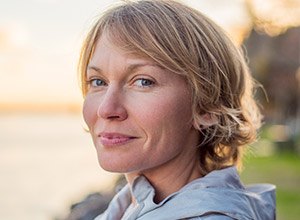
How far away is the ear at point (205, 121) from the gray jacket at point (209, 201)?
0.15 m

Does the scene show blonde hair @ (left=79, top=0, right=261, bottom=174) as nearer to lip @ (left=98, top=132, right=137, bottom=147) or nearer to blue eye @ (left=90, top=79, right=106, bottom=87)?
blue eye @ (left=90, top=79, right=106, bottom=87)

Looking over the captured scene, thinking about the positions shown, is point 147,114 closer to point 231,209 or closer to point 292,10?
point 231,209

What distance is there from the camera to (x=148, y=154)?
2162 millimetres

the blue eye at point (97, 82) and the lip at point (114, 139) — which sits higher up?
the blue eye at point (97, 82)

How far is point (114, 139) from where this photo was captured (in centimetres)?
215

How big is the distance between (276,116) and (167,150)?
41031 mm

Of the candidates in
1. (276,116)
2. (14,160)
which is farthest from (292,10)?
(276,116)

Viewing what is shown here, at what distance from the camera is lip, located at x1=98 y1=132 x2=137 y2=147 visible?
2141mm

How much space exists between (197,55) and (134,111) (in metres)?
0.24

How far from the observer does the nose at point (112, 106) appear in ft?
6.91

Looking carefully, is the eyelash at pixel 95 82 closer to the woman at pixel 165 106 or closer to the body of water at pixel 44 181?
the woman at pixel 165 106

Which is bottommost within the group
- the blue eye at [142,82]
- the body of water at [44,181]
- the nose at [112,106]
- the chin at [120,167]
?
the body of water at [44,181]

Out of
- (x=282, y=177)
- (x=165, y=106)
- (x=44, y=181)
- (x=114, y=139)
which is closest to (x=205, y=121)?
(x=165, y=106)

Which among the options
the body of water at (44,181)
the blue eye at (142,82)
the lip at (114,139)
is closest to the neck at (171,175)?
the lip at (114,139)
